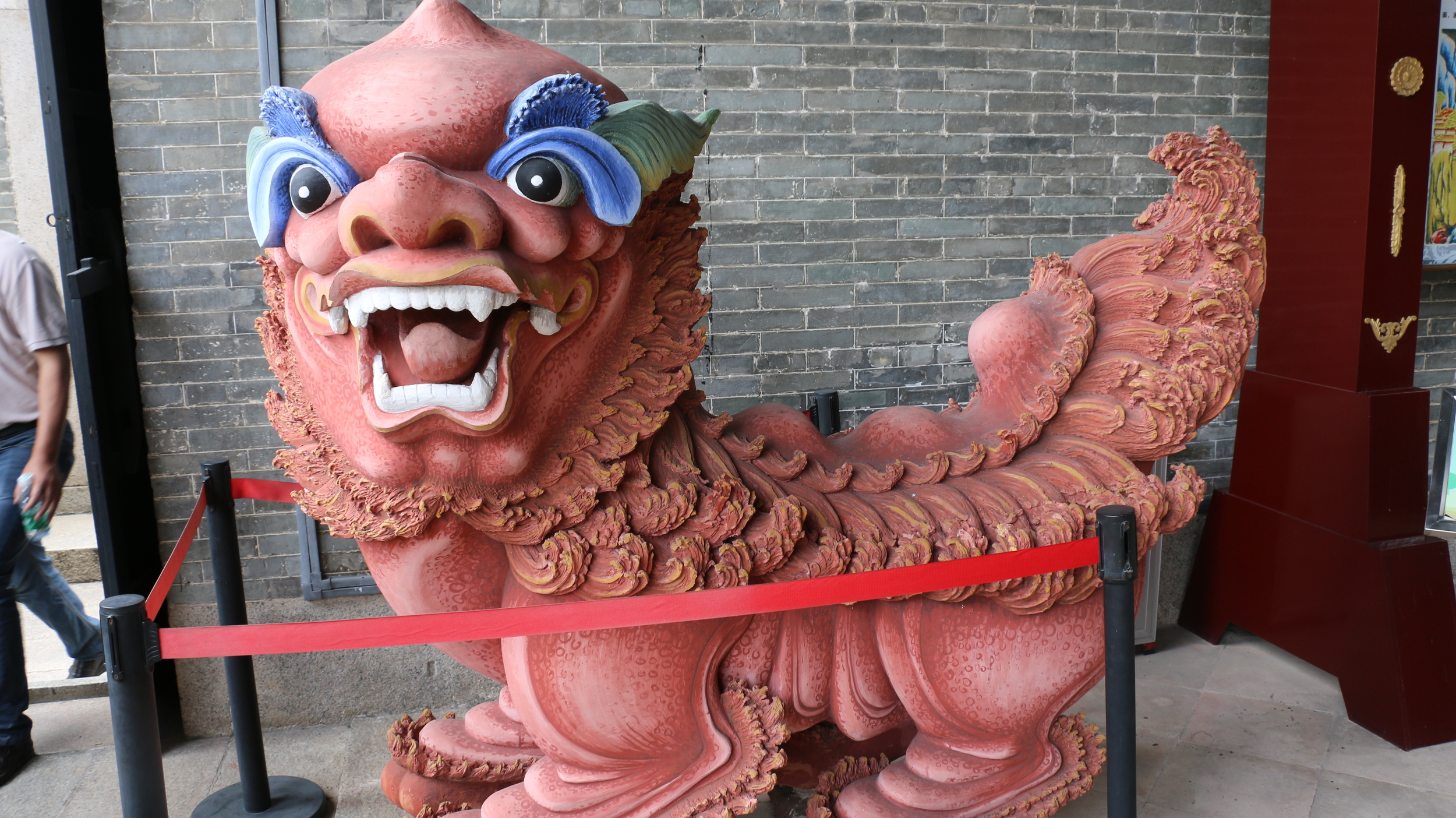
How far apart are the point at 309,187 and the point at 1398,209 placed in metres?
2.77

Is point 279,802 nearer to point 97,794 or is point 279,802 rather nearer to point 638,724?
point 97,794

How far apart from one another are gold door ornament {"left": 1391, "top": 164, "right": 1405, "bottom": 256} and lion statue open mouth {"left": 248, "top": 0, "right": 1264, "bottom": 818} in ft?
3.36

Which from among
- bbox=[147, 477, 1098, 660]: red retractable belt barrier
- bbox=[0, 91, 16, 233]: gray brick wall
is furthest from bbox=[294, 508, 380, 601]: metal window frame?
bbox=[0, 91, 16, 233]: gray brick wall

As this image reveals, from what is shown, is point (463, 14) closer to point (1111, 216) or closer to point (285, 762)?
point (285, 762)

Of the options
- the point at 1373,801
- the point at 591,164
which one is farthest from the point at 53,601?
the point at 1373,801

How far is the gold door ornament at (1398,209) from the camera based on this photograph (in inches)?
105

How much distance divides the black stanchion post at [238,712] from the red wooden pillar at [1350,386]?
2821mm

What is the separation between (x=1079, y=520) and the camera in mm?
1828

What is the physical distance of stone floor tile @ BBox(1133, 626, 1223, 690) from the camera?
10.0 feet

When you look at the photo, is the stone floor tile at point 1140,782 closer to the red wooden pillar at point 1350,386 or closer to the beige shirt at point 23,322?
the red wooden pillar at point 1350,386

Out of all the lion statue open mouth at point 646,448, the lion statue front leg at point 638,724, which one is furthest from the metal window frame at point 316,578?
the lion statue front leg at point 638,724

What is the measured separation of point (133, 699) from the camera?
4.66 feet

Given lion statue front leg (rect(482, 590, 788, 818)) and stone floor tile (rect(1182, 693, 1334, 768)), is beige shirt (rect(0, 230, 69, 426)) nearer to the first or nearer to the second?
lion statue front leg (rect(482, 590, 788, 818))

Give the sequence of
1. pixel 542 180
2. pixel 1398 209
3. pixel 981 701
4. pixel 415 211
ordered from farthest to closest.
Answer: pixel 1398 209, pixel 981 701, pixel 542 180, pixel 415 211
